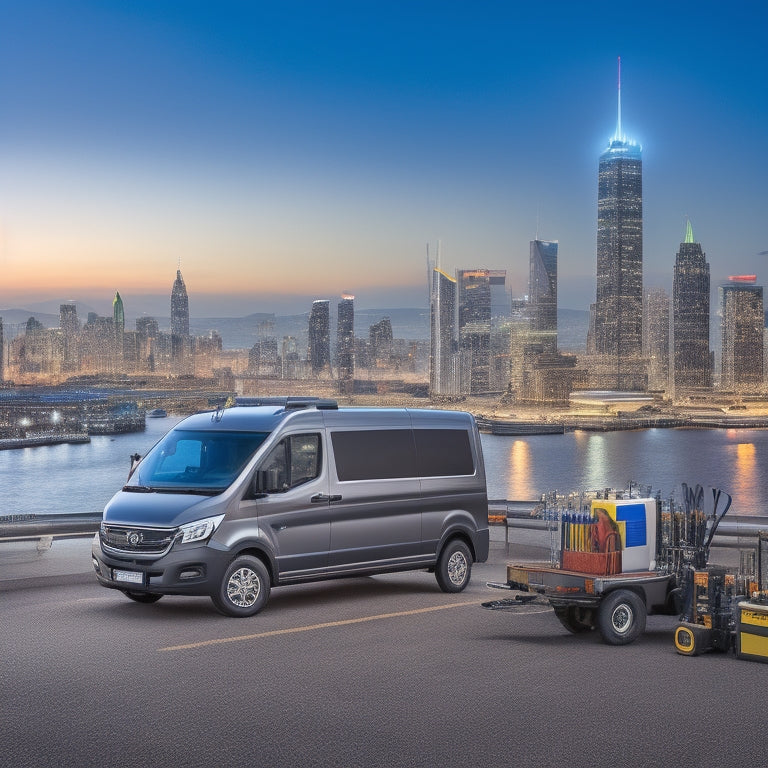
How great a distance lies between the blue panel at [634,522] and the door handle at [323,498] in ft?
12.1

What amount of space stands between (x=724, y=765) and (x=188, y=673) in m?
4.29

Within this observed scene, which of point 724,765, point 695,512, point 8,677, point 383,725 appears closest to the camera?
point 724,765

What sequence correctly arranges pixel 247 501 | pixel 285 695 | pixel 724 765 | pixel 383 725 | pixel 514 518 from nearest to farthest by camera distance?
1. pixel 724 765
2. pixel 383 725
3. pixel 285 695
4. pixel 247 501
5. pixel 514 518

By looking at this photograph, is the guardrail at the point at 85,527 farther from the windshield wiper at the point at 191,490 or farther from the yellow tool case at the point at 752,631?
the yellow tool case at the point at 752,631

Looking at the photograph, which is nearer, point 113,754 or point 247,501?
point 113,754

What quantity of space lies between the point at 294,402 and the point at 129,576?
9.78 feet

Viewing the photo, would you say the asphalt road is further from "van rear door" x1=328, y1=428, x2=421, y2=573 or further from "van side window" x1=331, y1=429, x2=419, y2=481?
"van side window" x1=331, y1=429, x2=419, y2=481

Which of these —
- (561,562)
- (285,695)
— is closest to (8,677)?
(285,695)

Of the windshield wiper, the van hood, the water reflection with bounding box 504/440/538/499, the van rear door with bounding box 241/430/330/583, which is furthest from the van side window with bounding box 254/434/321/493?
the water reflection with bounding box 504/440/538/499

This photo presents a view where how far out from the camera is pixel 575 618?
1093cm

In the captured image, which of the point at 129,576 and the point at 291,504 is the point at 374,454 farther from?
the point at 129,576

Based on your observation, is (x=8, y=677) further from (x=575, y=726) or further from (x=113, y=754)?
(x=575, y=726)

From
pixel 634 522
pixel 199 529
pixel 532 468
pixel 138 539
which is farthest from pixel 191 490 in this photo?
pixel 532 468

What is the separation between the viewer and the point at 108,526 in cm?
1220
